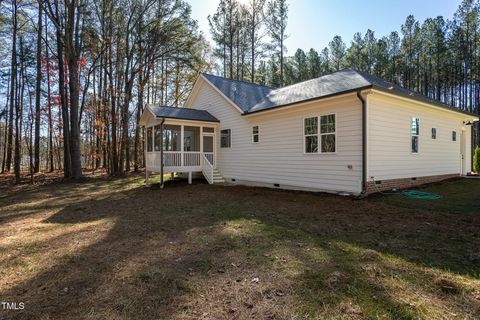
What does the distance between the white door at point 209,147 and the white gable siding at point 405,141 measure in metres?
8.21

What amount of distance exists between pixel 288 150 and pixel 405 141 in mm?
4153

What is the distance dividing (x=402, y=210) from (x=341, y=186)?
7.35 feet

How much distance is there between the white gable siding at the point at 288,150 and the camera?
8.51 metres

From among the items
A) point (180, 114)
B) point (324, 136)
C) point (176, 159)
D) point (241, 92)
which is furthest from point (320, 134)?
point (180, 114)

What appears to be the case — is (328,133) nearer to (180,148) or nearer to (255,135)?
(255,135)

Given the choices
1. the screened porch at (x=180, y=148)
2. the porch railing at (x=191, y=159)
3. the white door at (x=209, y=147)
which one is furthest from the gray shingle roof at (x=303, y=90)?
the porch railing at (x=191, y=159)

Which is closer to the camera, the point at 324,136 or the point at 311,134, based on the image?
the point at 324,136

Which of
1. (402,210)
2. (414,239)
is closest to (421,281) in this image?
(414,239)

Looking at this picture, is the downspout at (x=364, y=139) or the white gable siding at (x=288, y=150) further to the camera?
the white gable siding at (x=288, y=150)

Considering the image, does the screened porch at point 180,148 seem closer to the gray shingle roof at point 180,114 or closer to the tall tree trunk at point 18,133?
the gray shingle roof at point 180,114

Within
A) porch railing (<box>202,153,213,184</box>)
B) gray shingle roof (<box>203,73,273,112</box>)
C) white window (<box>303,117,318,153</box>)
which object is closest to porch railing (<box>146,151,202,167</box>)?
porch railing (<box>202,153,213,184</box>)

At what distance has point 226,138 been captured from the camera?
1412 cm

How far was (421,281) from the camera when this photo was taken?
300cm

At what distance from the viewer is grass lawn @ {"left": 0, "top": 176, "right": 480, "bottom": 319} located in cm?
256
